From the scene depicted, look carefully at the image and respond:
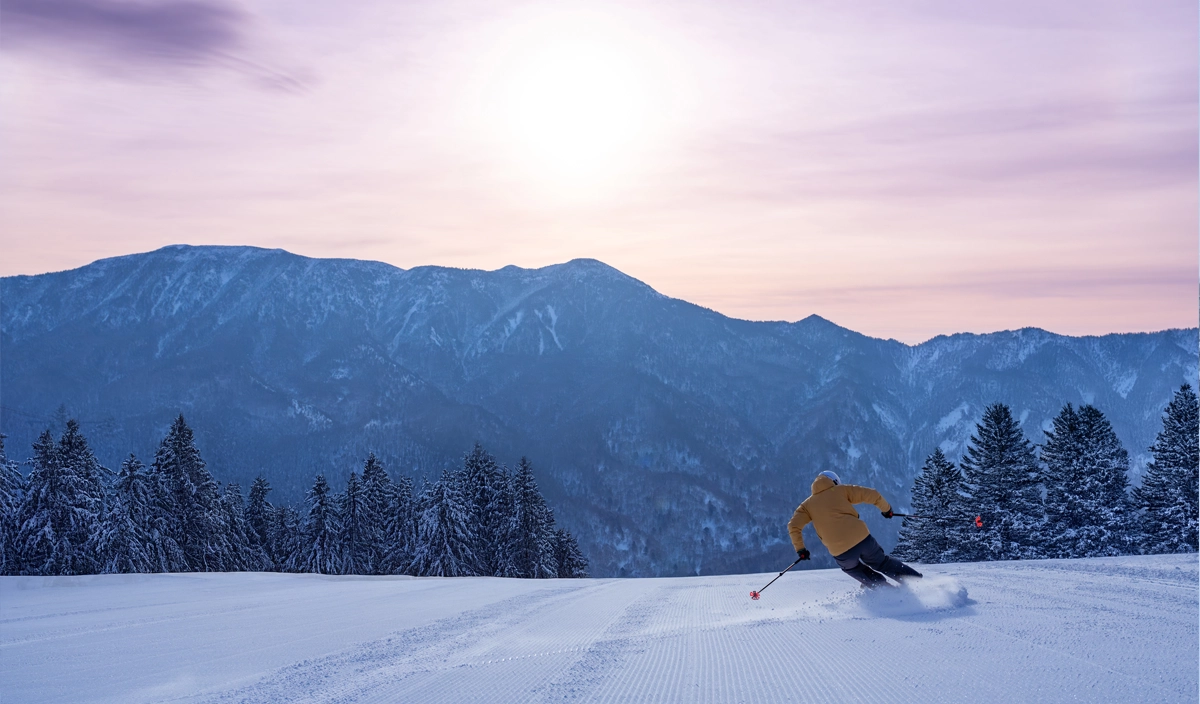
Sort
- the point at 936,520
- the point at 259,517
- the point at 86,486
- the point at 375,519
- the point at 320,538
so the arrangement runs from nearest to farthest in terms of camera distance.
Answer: the point at 936,520
the point at 86,486
the point at 320,538
the point at 375,519
the point at 259,517

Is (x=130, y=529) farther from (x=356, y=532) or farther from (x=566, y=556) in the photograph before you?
(x=566, y=556)

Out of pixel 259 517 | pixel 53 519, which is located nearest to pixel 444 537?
pixel 259 517

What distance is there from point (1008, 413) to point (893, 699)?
43.6 meters

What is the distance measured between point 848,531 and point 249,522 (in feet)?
204

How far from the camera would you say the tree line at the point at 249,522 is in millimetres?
46594

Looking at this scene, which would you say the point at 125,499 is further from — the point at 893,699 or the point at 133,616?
the point at 893,699

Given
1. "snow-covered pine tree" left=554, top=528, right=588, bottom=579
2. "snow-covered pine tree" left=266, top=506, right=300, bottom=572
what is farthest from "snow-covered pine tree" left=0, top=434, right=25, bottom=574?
"snow-covered pine tree" left=554, top=528, right=588, bottom=579

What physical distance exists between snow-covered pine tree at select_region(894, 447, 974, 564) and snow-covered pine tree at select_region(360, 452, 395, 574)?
34455 mm

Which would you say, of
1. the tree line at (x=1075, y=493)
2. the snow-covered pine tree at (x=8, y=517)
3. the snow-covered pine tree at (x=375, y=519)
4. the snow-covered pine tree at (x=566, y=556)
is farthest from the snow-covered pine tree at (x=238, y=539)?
the tree line at (x=1075, y=493)

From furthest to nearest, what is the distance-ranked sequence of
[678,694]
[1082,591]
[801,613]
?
1. [1082,591]
2. [801,613]
3. [678,694]

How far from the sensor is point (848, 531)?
9.91m

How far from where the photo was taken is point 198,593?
16438 millimetres

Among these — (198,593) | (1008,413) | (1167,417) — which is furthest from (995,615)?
(1167,417)

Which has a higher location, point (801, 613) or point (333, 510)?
point (801, 613)
